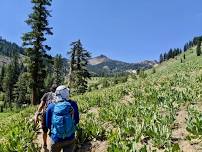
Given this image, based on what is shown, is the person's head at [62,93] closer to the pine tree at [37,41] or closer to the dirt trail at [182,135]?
the dirt trail at [182,135]

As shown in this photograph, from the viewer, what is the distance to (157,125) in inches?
454

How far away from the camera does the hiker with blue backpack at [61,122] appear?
30.3ft

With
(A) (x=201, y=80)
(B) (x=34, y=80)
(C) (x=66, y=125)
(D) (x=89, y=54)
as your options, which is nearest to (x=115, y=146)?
(C) (x=66, y=125)

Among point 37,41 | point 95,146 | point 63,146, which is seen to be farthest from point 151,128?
point 37,41

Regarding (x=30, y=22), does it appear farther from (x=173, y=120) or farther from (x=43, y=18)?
(x=173, y=120)

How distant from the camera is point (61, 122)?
923 centimetres

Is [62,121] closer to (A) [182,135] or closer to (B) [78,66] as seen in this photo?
(A) [182,135]

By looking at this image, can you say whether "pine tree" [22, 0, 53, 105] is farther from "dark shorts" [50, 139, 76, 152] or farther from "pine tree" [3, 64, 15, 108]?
"pine tree" [3, 64, 15, 108]

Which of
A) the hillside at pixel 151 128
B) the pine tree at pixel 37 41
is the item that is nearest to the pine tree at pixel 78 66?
the pine tree at pixel 37 41

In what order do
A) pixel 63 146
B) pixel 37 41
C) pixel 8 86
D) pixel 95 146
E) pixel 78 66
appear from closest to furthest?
pixel 63 146, pixel 95 146, pixel 37 41, pixel 78 66, pixel 8 86

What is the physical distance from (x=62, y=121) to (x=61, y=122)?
0.10ft

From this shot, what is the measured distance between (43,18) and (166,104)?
1312 inches

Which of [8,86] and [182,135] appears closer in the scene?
[182,135]

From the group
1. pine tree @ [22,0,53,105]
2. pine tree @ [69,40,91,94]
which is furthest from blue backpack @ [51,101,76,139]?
pine tree @ [69,40,91,94]
